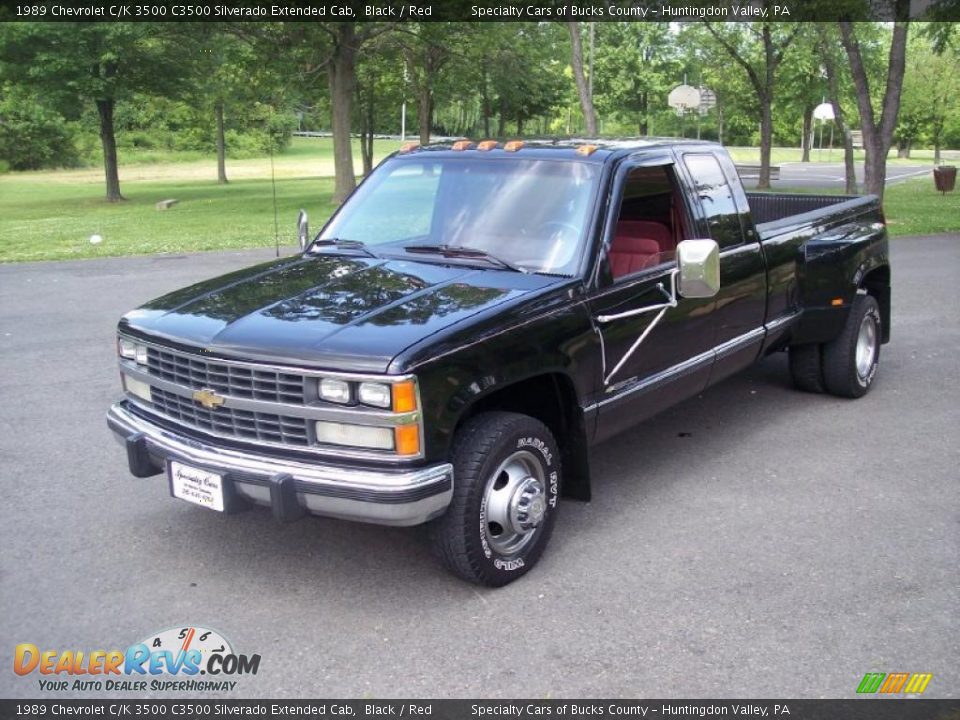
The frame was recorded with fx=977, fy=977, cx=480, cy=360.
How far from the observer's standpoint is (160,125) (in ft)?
229

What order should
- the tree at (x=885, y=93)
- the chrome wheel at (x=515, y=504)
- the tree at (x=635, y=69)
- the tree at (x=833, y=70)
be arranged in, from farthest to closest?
1. the tree at (x=635, y=69)
2. the tree at (x=833, y=70)
3. the tree at (x=885, y=93)
4. the chrome wheel at (x=515, y=504)

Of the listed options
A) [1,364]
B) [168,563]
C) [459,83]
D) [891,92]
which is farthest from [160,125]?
[168,563]

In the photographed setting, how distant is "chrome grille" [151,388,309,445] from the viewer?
3.86 meters

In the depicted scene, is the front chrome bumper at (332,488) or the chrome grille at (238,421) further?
the chrome grille at (238,421)

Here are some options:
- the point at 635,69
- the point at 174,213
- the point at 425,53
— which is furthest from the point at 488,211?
the point at 635,69

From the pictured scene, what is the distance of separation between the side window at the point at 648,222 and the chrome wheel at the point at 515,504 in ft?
4.24

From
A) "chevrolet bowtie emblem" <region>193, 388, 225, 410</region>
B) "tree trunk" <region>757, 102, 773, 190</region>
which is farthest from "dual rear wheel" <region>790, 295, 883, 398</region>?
"tree trunk" <region>757, 102, 773, 190</region>

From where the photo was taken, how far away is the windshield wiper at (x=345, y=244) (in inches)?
203

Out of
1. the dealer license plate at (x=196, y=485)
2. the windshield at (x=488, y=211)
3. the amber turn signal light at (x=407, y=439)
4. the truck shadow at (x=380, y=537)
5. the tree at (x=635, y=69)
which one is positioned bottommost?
the truck shadow at (x=380, y=537)

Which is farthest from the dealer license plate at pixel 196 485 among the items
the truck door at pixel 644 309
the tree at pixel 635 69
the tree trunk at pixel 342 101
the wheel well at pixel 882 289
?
the tree at pixel 635 69

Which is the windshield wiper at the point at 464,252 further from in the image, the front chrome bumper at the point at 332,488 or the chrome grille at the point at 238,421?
the chrome grille at the point at 238,421

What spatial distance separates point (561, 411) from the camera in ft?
15.0

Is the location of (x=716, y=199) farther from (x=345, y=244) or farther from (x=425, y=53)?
(x=425, y=53)

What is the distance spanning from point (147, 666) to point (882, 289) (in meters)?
6.02
